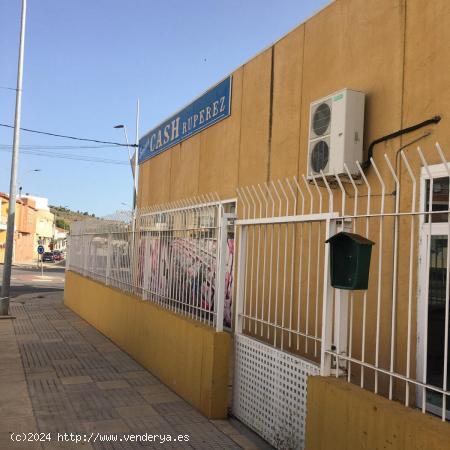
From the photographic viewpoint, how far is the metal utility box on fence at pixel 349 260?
11.0 feet

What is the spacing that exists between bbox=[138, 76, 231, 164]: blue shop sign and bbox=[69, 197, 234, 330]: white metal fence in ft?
8.11

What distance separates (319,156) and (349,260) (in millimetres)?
2619

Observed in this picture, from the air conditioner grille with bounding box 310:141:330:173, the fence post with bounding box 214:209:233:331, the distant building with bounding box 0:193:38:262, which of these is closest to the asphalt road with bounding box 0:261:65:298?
the fence post with bounding box 214:209:233:331

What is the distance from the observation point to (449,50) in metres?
4.67

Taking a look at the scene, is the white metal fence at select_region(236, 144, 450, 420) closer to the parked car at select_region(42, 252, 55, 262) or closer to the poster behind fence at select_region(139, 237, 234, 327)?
the poster behind fence at select_region(139, 237, 234, 327)

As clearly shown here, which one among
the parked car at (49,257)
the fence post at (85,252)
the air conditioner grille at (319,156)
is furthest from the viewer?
the parked car at (49,257)

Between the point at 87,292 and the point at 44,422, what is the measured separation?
698 centimetres

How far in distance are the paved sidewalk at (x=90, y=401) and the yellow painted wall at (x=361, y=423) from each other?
113cm

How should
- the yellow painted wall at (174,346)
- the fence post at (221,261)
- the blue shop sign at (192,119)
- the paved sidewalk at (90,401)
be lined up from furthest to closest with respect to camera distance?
the blue shop sign at (192,119), the fence post at (221,261), the yellow painted wall at (174,346), the paved sidewalk at (90,401)

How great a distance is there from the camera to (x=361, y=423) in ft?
10.5

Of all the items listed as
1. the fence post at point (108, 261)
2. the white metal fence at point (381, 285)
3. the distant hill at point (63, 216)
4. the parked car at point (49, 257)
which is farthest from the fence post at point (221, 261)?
the distant hill at point (63, 216)

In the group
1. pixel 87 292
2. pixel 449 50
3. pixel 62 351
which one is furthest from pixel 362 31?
pixel 87 292

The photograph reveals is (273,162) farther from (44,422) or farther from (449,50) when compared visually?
(44,422)

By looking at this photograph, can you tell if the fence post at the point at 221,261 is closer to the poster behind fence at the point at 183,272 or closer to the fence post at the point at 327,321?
the poster behind fence at the point at 183,272
